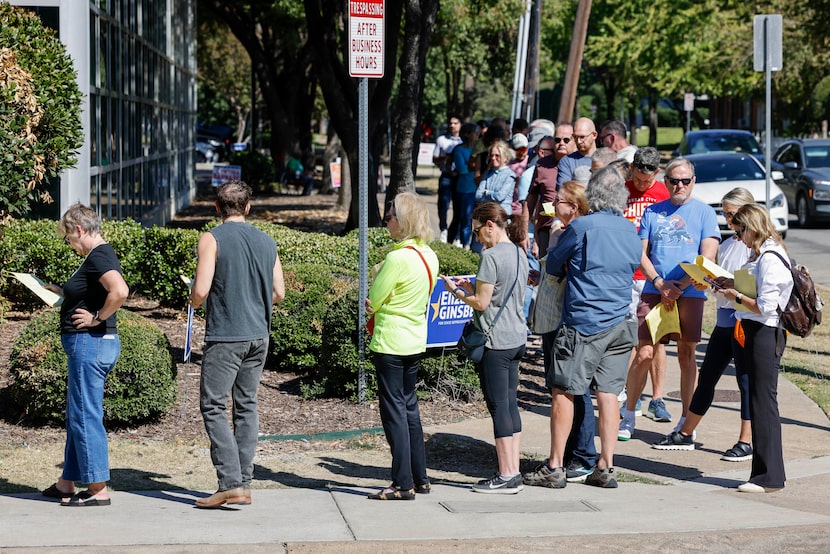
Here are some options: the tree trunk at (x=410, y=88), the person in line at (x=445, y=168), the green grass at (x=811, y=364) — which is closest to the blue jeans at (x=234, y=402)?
the green grass at (x=811, y=364)

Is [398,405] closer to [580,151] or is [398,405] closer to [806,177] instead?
[580,151]

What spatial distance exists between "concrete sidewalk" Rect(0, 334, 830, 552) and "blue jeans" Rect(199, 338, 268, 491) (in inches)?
9.6

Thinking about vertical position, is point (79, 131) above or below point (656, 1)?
below

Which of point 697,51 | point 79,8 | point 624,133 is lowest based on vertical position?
point 624,133

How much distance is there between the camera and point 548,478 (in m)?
7.05

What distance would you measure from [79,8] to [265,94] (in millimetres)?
22538

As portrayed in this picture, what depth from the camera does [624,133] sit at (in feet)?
31.8

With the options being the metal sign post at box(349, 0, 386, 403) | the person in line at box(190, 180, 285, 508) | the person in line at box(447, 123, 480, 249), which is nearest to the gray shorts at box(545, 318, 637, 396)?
the person in line at box(190, 180, 285, 508)

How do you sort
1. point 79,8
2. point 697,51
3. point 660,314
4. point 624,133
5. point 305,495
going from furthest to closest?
point 697,51
point 79,8
point 624,133
point 660,314
point 305,495

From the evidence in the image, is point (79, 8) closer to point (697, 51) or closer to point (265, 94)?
point (265, 94)

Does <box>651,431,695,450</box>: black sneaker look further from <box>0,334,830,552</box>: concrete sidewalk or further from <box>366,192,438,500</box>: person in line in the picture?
<box>366,192,438,500</box>: person in line

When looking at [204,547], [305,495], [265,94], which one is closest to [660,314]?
[305,495]

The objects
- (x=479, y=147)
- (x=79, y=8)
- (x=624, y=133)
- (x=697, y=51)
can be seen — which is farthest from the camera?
(x=697, y=51)

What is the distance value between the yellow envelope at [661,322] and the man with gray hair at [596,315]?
1154 mm
